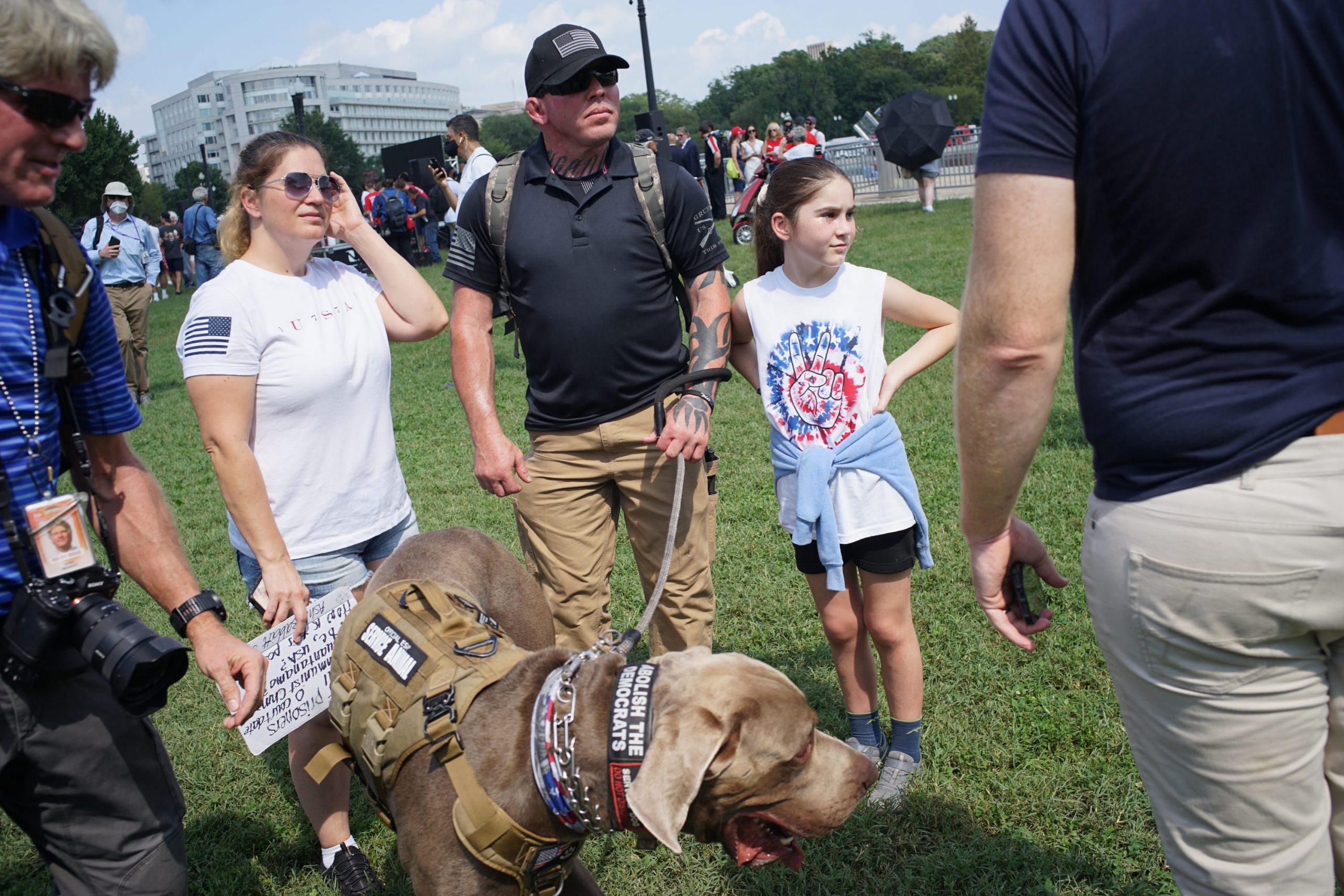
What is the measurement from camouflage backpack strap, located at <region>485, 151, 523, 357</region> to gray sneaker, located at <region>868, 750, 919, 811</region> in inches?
86.5

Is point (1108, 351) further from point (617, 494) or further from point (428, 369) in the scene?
point (428, 369)

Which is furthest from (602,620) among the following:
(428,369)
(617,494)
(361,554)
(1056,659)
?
(428,369)

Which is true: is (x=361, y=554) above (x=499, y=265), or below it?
below

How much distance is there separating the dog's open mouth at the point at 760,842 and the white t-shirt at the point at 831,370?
46.2 inches

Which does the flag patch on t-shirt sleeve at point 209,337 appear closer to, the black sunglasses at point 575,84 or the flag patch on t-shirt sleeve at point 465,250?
the flag patch on t-shirt sleeve at point 465,250

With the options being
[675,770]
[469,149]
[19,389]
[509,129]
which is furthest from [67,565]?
[509,129]

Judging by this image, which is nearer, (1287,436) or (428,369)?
(1287,436)

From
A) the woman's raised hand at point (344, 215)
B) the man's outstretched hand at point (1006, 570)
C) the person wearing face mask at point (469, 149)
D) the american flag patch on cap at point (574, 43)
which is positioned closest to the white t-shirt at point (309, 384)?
the woman's raised hand at point (344, 215)

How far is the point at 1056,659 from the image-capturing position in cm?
443

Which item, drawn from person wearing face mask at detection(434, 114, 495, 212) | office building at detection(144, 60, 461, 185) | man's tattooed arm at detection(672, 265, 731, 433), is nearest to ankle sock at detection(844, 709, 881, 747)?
man's tattooed arm at detection(672, 265, 731, 433)

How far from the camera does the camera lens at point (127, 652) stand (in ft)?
6.82

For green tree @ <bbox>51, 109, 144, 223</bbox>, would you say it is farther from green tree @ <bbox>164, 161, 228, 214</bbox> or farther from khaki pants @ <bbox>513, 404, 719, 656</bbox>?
khaki pants @ <bbox>513, 404, 719, 656</bbox>

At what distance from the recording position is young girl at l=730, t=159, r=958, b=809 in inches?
138

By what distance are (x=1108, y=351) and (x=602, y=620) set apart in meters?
2.73
